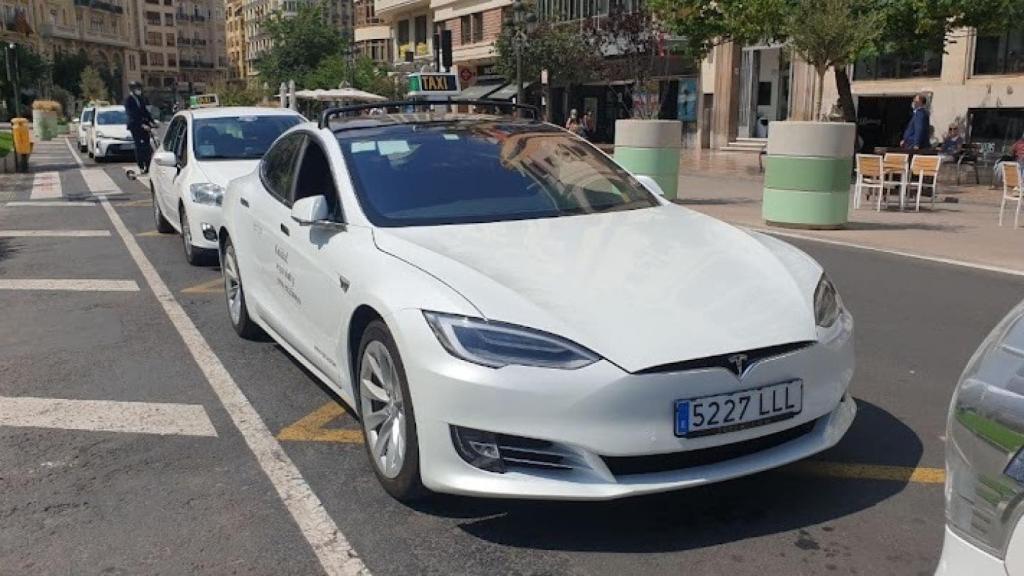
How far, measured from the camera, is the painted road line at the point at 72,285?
8.38 m

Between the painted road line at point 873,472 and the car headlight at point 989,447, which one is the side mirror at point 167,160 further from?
the car headlight at point 989,447

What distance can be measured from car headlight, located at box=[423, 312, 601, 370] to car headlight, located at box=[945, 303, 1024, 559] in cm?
125

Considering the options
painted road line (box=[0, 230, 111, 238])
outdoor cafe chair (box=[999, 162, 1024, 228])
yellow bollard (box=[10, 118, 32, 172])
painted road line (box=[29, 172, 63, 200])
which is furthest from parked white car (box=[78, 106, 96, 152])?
outdoor cafe chair (box=[999, 162, 1024, 228])

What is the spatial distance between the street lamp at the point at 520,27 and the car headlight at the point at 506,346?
82.0ft

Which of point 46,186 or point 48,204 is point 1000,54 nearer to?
point 48,204

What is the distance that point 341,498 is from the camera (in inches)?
152

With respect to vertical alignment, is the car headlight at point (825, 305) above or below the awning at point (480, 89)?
below

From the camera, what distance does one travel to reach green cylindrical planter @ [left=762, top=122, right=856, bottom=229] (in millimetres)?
11852

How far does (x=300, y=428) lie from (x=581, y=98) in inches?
1623

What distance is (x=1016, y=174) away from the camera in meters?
12.6

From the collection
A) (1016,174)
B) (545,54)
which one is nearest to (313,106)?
(545,54)

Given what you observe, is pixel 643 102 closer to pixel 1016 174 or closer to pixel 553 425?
pixel 1016 174

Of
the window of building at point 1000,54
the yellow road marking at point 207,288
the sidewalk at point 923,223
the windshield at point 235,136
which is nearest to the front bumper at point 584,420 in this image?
the yellow road marking at point 207,288

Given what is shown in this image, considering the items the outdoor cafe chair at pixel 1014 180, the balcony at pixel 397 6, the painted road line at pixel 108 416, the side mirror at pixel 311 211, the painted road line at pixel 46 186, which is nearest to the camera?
the side mirror at pixel 311 211
